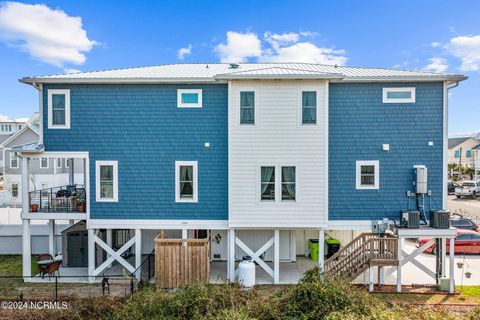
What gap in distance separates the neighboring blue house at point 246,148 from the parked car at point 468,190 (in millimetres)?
28431

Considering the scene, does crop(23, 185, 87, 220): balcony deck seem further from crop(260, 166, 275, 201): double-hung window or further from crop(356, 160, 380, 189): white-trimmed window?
crop(356, 160, 380, 189): white-trimmed window

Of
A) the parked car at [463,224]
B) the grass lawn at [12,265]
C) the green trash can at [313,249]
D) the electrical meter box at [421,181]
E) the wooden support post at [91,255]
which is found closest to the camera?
the electrical meter box at [421,181]

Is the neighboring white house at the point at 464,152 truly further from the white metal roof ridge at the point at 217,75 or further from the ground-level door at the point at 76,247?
the ground-level door at the point at 76,247

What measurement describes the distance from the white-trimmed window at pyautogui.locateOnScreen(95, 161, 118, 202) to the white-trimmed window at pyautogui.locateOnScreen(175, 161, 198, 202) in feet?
8.08

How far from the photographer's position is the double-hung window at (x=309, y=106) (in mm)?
10945

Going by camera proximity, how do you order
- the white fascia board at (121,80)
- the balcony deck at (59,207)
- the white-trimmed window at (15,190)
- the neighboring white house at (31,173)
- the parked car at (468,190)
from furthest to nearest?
the parked car at (468,190), the white-trimmed window at (15,190), the neighboring white house at (31,173), the balcony deck at (59,207), the white fascia board at (121,80)

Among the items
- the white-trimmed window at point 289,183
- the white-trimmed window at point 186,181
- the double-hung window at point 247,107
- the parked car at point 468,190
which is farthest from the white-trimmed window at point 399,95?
the parked car at point 468,190

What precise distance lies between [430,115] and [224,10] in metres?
13.5

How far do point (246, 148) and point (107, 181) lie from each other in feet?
18.9

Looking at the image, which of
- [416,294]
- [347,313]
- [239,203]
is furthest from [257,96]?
[416,294]

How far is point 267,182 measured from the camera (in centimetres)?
1102

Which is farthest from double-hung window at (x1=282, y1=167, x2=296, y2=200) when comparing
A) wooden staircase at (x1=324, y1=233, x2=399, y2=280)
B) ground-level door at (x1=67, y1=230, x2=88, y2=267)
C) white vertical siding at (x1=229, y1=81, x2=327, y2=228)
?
ground-level door at (x1=67, y1=230, x2=88, y2=267)

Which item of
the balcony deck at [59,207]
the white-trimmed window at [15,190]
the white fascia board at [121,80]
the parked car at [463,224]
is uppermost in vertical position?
the white fascia board at [121,80]

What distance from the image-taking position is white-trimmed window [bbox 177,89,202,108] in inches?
444
